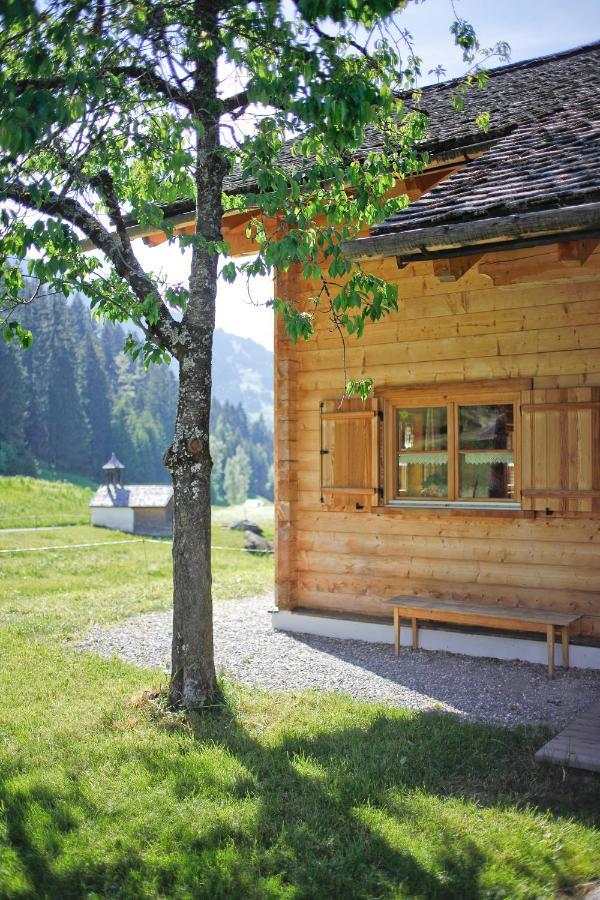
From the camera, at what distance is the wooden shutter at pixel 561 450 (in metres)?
6.61

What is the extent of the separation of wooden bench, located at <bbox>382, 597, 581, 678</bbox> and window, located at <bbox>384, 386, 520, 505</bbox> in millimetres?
1030

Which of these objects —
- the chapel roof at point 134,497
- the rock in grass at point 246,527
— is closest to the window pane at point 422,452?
the rock in grass at point 246,527

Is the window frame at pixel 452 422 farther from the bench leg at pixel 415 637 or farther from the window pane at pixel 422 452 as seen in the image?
the bench leg at pixel 415 637

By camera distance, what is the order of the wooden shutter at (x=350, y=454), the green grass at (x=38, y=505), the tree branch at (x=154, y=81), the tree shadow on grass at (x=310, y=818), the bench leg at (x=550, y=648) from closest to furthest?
the tree shadow on grass at (x=310, y=818), the tree branch at (x=154, y=81), the bench leg at (x=550, y=648), the wooden shutter at (x=350, y=454), the green grass at (x=38, y=505)

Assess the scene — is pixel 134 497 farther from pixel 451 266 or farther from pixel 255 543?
pixel 451 266

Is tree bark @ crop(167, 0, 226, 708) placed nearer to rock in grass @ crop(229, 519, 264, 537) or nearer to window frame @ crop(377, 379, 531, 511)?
window frame @ crop(377, 379, 531, 511)

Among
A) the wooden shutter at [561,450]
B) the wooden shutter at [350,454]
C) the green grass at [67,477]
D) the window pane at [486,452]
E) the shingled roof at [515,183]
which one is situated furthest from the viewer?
the green grass at [67,477]

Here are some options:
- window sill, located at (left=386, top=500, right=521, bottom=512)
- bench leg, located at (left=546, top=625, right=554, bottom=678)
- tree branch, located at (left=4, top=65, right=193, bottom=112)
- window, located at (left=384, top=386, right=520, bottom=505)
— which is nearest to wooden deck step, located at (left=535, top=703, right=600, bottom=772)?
bench leg, located at (left=546, top=625, right=554, bottom=678)

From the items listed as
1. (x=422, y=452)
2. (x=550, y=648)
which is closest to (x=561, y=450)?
(x=422, y=452)

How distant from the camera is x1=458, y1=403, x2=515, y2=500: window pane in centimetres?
723

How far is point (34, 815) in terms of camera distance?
369 cm

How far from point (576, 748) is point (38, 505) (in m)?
29.6

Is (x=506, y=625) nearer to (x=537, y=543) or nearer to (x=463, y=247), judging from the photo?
(x=537, y=543)

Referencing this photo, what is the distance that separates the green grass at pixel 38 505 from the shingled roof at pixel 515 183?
2103cm
